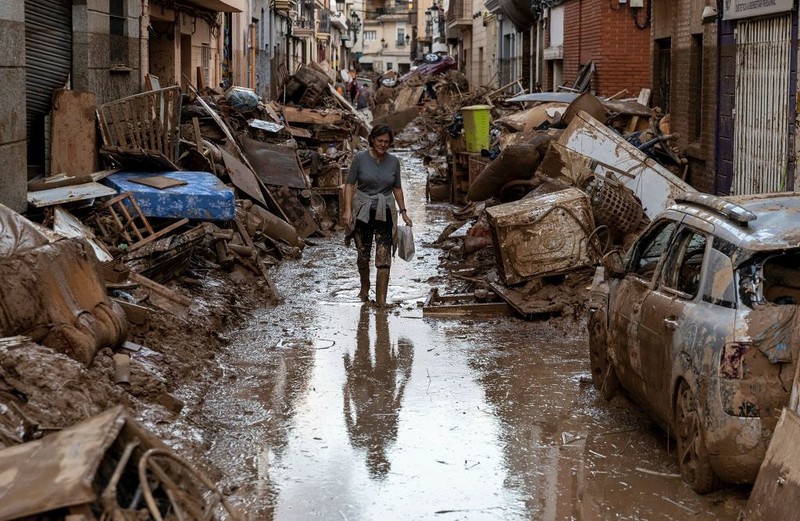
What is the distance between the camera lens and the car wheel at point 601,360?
7625 mm

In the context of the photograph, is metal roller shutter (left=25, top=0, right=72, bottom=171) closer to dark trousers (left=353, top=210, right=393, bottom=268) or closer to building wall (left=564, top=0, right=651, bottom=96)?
dark trousers (left=353, top=210, right=393, bottom=268)

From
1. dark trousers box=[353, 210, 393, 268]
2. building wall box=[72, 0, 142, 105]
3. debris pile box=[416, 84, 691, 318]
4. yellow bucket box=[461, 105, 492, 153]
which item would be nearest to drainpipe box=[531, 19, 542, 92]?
debris pile box=[416, 84, 691, 318]

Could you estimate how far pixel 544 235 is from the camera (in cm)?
1093

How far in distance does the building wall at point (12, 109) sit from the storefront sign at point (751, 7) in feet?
25.5

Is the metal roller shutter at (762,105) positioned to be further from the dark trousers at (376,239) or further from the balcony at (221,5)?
the balcony at (221,5)

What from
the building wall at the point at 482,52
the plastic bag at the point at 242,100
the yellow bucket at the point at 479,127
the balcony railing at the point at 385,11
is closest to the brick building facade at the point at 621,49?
the yellow bucket at the point at 479,127

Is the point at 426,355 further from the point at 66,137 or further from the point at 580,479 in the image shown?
the point at 66,137

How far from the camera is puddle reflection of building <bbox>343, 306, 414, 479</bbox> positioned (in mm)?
6910

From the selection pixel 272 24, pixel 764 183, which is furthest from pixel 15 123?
pixel 272 24

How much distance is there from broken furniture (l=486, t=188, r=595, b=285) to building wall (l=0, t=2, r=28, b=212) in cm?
446

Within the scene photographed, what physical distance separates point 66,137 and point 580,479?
8.02 metres

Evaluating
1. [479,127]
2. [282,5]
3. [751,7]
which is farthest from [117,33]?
[282,5]

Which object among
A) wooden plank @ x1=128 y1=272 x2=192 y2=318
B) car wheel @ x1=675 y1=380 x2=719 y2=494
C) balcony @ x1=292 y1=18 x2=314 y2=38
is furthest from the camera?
balcony @ x1=292 y1=18 x2=314 y2=38

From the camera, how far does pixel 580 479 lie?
6254 mm
